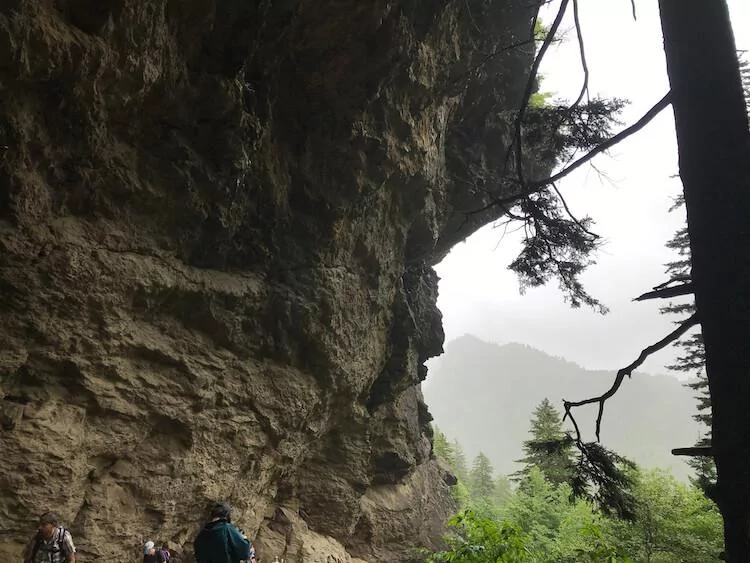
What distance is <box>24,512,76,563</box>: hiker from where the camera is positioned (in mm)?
5168

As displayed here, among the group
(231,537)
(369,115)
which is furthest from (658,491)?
(231,537)

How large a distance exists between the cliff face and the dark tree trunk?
3707mm

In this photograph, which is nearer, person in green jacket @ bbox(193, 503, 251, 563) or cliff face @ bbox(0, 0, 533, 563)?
person in green jacket @ bbox(193, 503, 251, 563)

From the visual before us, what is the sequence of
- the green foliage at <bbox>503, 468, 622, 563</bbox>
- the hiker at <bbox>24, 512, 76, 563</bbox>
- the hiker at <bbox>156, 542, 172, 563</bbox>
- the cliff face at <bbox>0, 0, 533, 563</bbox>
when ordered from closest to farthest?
1. the hiker at <bbox>24, 512, 76, 563</bbox>
2. the cliff face at <bbox>0, 0, 533, 563</bbox>
3. the hiker at <bbox>156, 542, 172, 563</bbox>
4. the green foliage at <bbox>503, 468, 622, 563</bbox>

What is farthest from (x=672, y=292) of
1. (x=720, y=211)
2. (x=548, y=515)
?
(x=548, y=515)

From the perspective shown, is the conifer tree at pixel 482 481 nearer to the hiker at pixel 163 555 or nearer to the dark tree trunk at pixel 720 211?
the hiker at pixel 163 555

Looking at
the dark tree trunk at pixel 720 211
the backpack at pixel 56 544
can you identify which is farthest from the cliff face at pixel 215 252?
the dark tree trunk at pixel 720 211

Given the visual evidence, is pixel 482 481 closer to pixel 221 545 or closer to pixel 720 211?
pixel 221 545

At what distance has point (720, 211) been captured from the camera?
8.37ft

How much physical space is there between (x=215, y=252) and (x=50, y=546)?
4778mm

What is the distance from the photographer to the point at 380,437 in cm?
1304

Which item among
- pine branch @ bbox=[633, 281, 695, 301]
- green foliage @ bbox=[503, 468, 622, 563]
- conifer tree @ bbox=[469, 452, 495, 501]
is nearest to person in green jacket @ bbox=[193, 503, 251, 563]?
Answer: pine branch @ bbox=[633, 281, 695, 301]

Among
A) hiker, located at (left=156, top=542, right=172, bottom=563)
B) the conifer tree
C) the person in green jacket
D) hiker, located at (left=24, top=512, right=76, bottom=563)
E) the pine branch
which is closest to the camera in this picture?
the pine branch

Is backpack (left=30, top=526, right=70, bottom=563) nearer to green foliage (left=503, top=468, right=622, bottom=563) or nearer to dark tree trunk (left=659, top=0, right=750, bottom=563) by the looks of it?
dark tree trunk (left=659, top=0, right=750, bottom=563)
